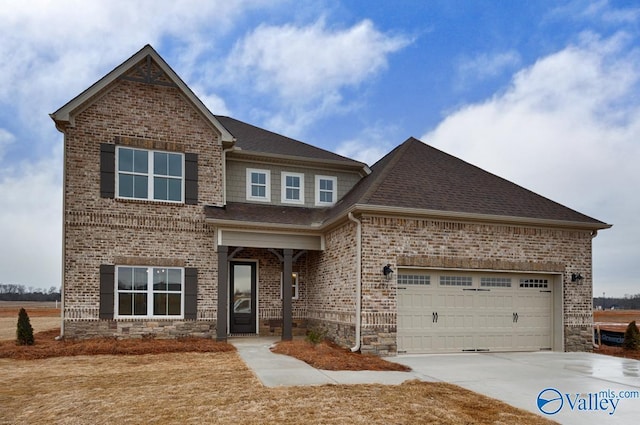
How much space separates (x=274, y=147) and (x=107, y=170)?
564 centimetres

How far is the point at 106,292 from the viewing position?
13719 millimetres

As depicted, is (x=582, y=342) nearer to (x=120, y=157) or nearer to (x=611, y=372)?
(x=611, y=372)

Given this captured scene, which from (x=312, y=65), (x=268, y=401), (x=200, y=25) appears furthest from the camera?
(x=312, y=65)

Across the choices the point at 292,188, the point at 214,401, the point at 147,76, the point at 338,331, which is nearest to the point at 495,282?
the point at 338,331

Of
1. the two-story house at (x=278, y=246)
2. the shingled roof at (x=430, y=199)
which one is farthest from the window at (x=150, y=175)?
the shingled roof at (x=430, y=199)

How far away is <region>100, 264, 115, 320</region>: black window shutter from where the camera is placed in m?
13.7

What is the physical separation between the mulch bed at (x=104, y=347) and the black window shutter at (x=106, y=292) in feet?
2.33

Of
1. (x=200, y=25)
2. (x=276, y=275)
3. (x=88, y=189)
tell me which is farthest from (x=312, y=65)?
(x=88, y=189)

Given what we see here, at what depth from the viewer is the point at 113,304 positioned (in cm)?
1377

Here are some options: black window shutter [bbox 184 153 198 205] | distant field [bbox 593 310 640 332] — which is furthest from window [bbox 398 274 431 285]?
distant field [bbox 593 310 640 332]

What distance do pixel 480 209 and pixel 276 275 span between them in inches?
272

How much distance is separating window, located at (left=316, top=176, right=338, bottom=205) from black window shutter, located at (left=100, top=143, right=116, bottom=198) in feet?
21.8

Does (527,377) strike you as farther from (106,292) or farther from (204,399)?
(106,292)

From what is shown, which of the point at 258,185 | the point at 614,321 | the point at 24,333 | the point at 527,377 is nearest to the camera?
the point at 527,377
